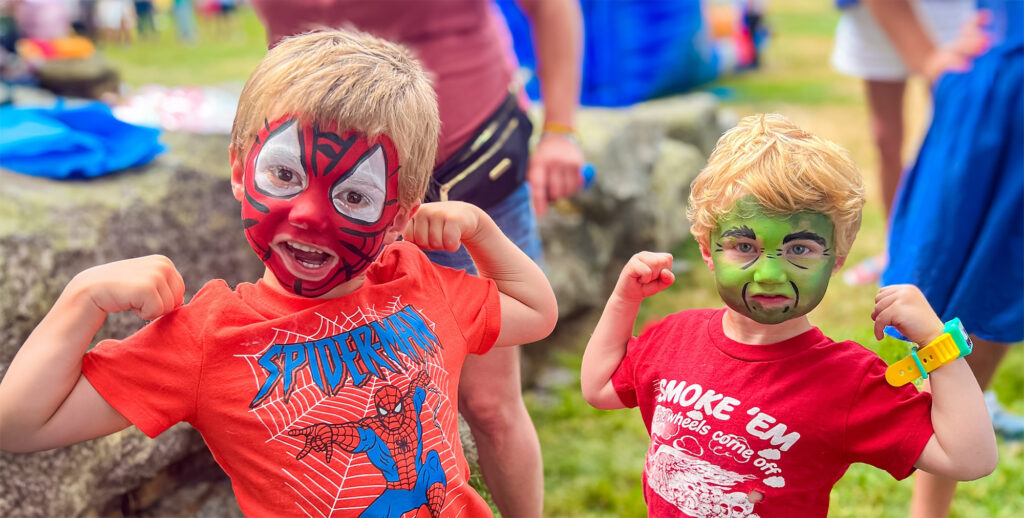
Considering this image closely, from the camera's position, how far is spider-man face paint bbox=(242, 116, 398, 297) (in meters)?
1.44

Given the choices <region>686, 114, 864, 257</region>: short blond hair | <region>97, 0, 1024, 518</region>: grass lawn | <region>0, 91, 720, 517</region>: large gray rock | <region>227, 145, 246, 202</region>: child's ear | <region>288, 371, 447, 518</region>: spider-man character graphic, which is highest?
<region>686, 114, 864, 257</region>: short blond hair

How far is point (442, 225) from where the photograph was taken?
5.37 feet

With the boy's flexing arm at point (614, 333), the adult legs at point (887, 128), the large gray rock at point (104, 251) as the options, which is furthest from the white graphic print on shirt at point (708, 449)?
the adult legs at point (887, 128)

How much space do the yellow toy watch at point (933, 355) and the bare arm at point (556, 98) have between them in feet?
3.74

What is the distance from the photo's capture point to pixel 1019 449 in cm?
312

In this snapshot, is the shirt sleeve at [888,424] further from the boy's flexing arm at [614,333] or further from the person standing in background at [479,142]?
the person standing in background at [479,142]

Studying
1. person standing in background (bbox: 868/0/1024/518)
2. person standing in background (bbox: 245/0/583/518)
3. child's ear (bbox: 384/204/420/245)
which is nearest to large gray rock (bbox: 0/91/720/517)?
person standing in background (bbox: 245/0/583/518)

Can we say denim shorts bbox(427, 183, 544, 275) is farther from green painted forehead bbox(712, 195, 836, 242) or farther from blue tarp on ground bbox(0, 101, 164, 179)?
blue tarp on ground bbox(0, 101, 164, 179)

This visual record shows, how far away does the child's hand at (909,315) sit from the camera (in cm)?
148

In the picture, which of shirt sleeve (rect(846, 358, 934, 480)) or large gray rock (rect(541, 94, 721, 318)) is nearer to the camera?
→ shirt sleeve (rect(846, 358, 934, 480))

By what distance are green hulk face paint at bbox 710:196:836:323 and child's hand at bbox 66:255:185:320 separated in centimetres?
86

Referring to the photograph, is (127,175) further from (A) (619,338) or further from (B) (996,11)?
(B) (996,11)

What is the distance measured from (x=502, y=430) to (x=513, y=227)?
44 cm

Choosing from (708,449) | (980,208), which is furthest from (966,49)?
(708,449)
